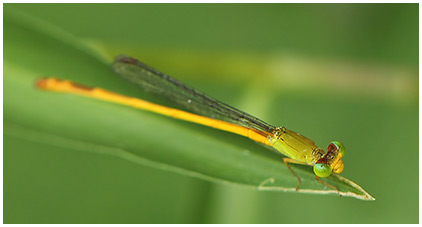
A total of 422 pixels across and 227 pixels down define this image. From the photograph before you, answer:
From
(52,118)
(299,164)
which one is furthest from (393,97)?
(52,118)

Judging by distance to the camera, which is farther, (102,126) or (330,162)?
(330,162)

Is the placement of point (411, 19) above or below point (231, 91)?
above

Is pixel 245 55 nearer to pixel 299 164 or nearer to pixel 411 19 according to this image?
pixel 411 19

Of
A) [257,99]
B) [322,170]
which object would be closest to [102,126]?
[322,170]

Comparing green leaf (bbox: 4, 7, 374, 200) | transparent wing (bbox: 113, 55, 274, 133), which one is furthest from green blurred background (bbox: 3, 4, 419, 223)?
green leaf (bbox: 4, 7, 374, 200)

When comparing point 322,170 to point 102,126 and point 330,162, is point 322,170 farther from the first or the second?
point 102,126

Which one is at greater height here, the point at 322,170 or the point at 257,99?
the point at 257,99

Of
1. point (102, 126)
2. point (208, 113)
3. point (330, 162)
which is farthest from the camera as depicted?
point (208, 113)
